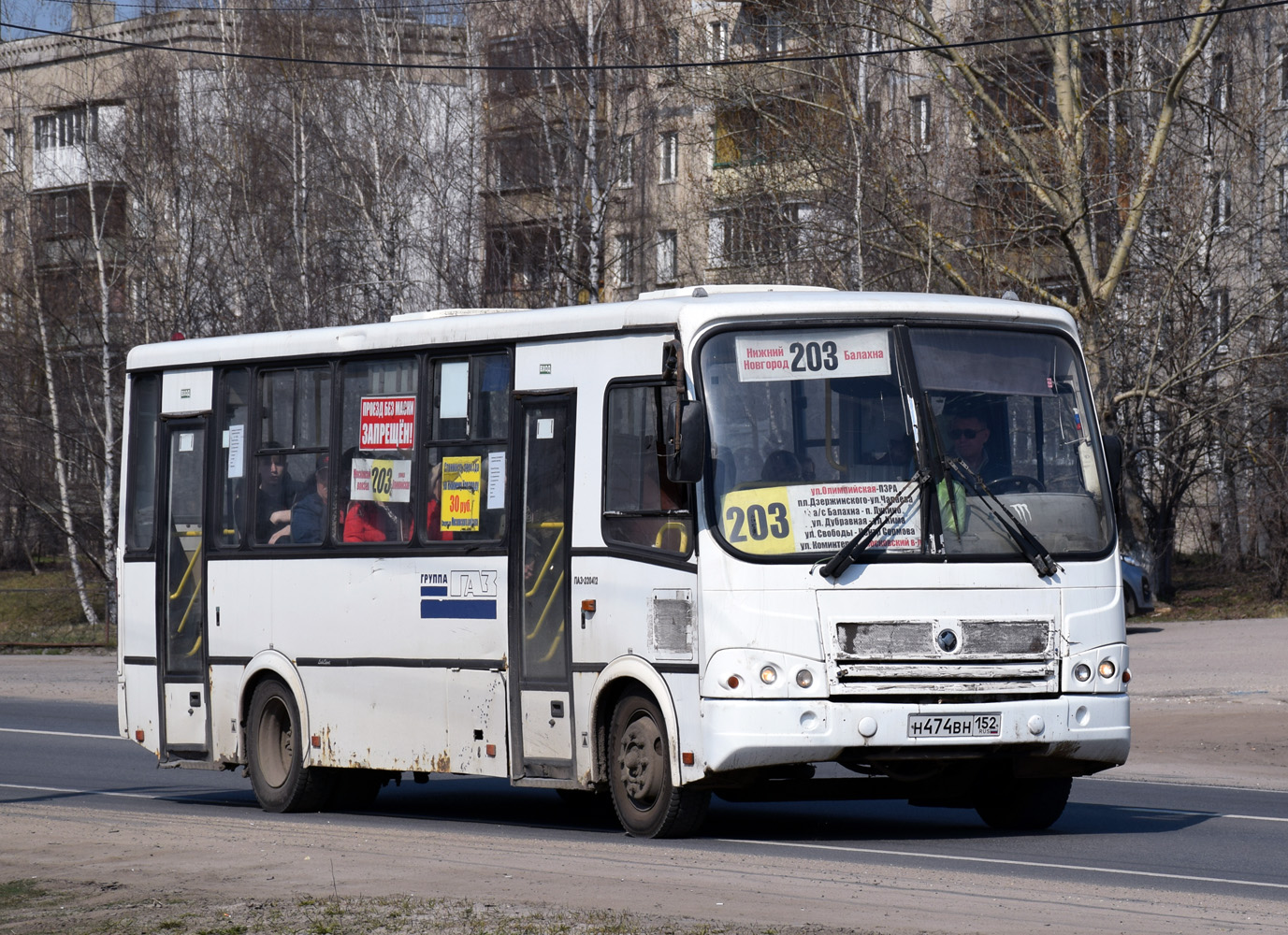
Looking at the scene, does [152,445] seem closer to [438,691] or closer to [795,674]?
[438,691]

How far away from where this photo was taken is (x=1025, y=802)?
1209 cm

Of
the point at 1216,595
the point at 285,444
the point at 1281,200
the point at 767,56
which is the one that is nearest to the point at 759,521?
the point at 285,444

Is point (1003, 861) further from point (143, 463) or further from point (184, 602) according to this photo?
point (143, 463)

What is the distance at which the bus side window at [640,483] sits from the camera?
11000 millimetres

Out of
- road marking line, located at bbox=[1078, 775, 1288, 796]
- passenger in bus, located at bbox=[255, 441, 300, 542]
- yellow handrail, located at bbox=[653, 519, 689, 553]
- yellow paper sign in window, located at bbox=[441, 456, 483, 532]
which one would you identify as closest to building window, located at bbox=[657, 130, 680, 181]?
road marking line, located at bbox=[1078, 775, 1288, 796]

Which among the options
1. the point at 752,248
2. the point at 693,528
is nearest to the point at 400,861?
the point at 693,528

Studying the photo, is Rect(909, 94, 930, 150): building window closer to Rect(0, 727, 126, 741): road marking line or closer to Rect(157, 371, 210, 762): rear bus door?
Rect(0, 727, 126, 741): road marking line

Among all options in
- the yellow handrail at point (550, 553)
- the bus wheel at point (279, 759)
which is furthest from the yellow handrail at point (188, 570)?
the yellow handrail at point (550, 553)

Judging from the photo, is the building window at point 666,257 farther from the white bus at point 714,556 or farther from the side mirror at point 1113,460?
the side mirror at point 1113,460

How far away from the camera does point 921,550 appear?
35.6ft

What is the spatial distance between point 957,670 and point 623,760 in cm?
191

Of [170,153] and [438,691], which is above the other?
[170,153]

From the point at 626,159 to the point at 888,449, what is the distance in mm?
28364

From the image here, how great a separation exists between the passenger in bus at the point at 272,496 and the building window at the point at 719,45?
1819cm
